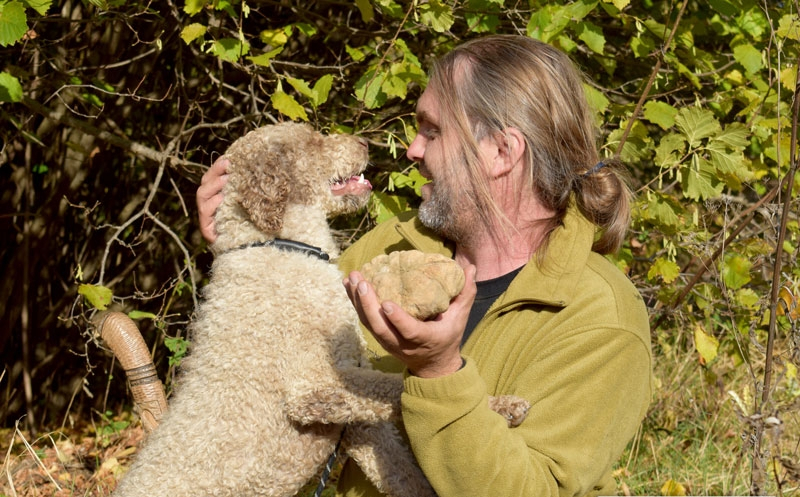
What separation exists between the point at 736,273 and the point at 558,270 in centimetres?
164

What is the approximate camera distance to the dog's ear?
2928 mm

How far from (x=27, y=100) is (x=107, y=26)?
1276 mm

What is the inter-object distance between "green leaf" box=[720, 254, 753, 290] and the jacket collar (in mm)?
1373

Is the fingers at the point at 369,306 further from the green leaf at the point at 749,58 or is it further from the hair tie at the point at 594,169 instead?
the green leaf at the point at 749,58

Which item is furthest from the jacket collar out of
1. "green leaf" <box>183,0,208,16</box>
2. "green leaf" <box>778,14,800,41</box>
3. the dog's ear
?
"green leaf" <box>183,0,208,16</box>

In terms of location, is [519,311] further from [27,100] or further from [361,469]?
[27,100]

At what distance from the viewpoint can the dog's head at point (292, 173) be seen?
2957 mm

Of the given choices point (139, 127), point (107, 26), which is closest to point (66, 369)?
point (139, 127)

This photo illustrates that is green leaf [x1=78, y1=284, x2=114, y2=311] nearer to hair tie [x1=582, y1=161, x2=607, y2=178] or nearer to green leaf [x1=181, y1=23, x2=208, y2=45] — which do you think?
green leaf [x1=181, y1=23, x2=208, y2=45]

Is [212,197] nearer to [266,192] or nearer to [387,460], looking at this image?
[266,192]

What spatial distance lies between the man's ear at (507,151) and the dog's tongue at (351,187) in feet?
2.30

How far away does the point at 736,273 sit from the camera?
3.79m

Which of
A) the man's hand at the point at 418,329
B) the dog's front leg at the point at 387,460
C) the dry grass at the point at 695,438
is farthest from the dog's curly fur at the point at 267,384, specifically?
the dry grass at the point at 695,438

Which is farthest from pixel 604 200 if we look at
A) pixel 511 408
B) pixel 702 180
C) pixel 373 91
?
pixel 373 91
